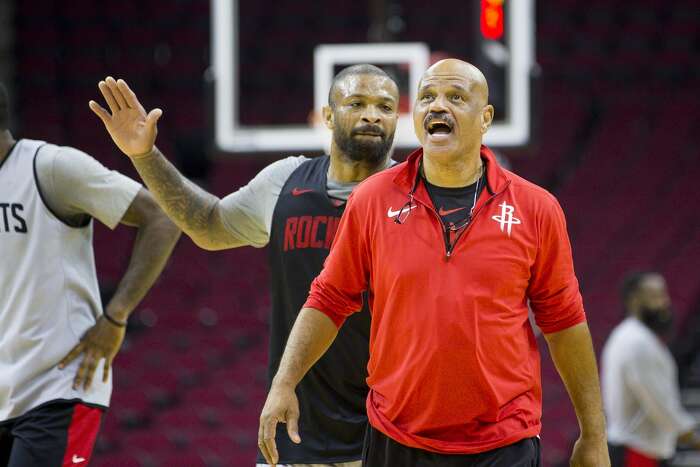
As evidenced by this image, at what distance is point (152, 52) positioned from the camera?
15031 millimetres

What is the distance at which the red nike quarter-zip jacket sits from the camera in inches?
136

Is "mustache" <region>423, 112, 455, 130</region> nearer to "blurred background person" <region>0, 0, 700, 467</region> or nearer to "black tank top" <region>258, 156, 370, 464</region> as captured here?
"black tank top" <region>258, 156, 370, 464</region>

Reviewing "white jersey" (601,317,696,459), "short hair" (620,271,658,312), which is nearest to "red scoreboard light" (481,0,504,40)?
"short hair" (620,271,658,312)

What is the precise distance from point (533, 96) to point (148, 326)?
6.84m

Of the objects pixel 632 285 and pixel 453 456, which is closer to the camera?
pixel 453 456

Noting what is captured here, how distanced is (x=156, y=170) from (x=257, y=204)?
410mm

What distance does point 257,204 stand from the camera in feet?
15.0

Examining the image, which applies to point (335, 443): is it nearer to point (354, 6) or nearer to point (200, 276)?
point (200, 276)

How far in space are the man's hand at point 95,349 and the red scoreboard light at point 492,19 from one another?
12.5 ft

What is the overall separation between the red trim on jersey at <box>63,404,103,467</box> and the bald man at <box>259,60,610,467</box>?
1.20 m

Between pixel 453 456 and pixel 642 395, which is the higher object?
pixel 453 456

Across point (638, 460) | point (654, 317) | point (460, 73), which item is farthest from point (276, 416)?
point (654, 317)

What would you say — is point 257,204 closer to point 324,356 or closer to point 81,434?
point 324,356

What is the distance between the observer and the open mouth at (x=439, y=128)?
3638 mm
